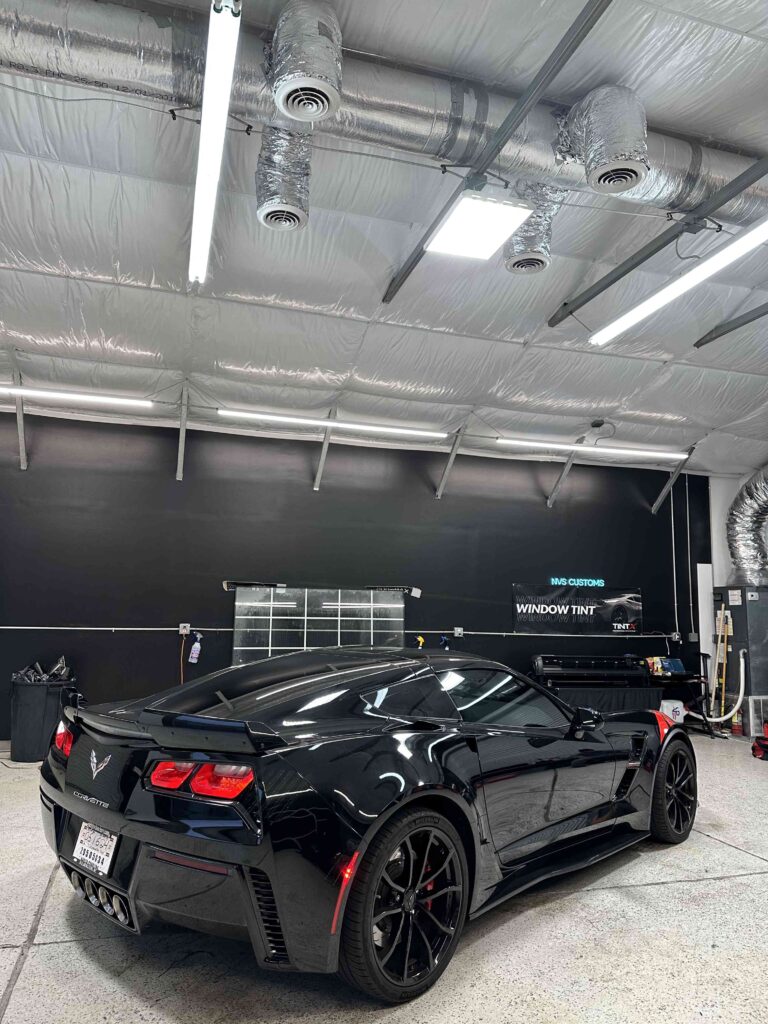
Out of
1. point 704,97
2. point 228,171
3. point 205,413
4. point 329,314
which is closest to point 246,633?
point 205,413

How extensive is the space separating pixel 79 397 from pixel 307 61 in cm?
492

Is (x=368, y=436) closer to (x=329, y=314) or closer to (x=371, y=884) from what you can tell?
(x=329, y=314)

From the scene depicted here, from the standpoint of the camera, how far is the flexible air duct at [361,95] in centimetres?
328

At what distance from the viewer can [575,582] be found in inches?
381

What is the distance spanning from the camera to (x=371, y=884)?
213 centimetres

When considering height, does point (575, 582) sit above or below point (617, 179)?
below

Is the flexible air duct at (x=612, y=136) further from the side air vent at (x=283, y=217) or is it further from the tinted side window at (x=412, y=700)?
the tinted side window at (x=412, y=700)

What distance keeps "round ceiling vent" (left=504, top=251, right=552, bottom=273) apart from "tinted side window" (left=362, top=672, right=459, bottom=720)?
320cm

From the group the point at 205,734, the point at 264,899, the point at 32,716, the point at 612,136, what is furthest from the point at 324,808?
the point at 32,716

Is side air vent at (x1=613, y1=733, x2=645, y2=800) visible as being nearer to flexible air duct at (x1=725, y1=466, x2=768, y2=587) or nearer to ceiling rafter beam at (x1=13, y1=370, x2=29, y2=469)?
ceiling rafter beam at (x1=13, y1=370, x2=29, y2=469)

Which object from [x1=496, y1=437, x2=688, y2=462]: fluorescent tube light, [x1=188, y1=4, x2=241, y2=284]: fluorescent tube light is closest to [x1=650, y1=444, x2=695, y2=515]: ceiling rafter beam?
[x1=496, y1=437, x2=688, y2=462]: fluorescent tube light

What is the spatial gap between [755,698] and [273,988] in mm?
8222

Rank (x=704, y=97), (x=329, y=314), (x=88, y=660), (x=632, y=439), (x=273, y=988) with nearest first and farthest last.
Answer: (x=273, y=988), (x=704, y=97), (x=329, y=314), (x=88, y=660), (x=632, y=439)

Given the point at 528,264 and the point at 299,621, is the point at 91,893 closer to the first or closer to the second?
the point at 528,264
